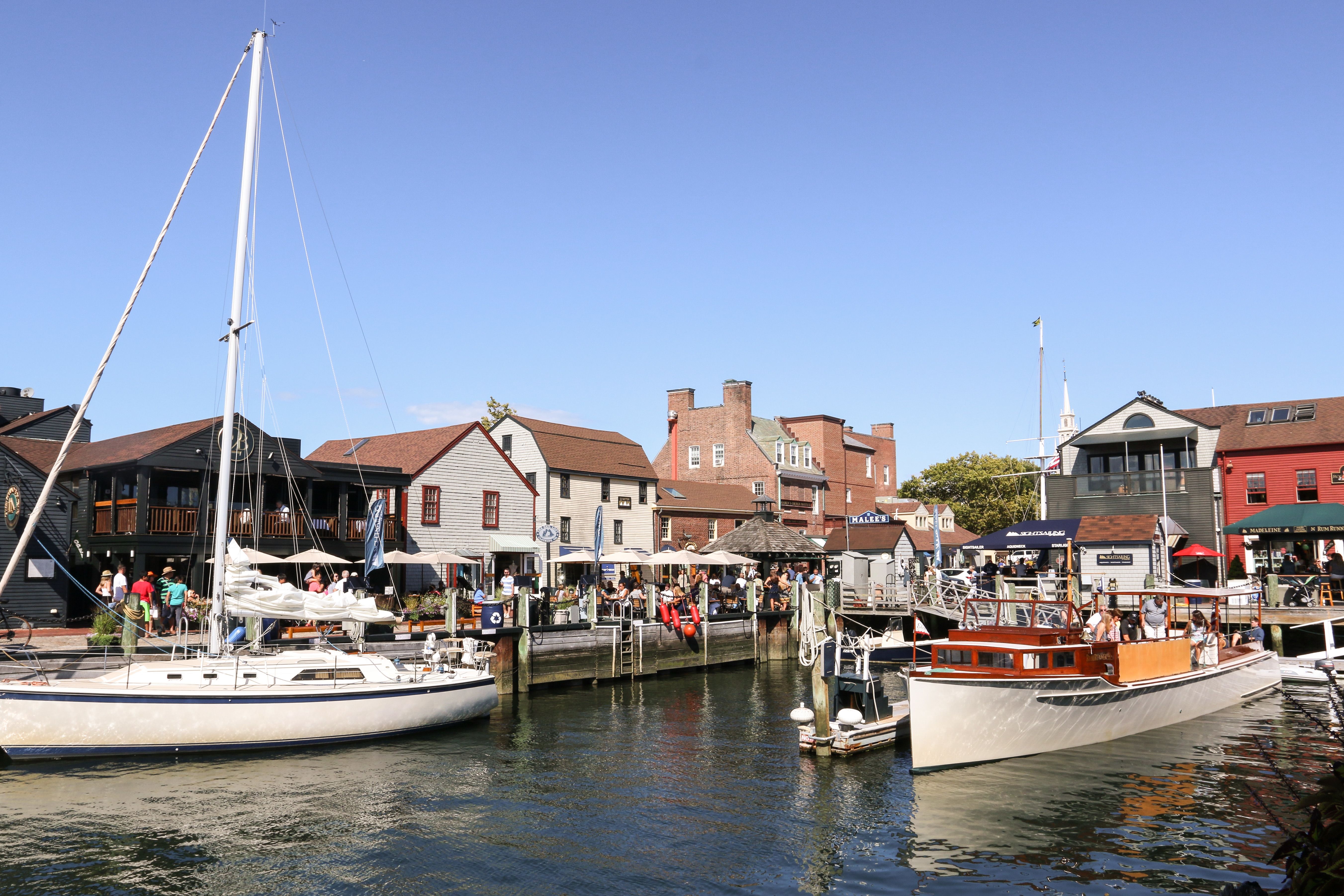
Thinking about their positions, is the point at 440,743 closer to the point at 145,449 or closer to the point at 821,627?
the point at 821,627

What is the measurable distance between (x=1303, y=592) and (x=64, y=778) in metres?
37.3

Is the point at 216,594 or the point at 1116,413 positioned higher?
the point at 1116,413

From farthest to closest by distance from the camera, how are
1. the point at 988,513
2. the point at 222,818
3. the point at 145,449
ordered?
the point at 988,513
the point at 145,449
the point at 222,818

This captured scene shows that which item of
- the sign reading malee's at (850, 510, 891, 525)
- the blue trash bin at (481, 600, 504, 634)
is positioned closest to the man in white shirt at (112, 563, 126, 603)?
the blue trash bin at (481, 600, 504, 634)

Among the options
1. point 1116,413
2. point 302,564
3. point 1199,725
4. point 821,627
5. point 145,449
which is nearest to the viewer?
point 1199,725

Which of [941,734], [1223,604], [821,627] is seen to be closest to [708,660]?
[821,627]

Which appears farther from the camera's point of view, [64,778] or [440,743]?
[440,743]

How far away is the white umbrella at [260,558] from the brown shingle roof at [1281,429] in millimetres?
41330

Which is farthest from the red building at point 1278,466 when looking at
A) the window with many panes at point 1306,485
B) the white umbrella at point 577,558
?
the white umbrella at point 577,558

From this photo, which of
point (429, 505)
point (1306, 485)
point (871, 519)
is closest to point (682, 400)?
point (871, 519)

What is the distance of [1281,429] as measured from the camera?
154 ft

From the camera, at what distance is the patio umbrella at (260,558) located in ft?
86.8

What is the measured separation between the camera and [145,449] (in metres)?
32.3

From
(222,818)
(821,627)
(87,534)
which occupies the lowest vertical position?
(222,818)
